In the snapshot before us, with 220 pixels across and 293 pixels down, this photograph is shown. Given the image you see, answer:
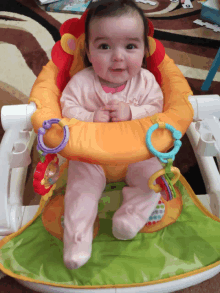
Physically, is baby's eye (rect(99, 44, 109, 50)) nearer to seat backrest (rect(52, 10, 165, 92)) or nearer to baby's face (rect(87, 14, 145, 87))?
baby's face (rect(87, 14, 145, 87))

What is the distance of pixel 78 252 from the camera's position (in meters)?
0.57

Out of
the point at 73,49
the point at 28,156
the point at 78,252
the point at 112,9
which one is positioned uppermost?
the point at 112,9

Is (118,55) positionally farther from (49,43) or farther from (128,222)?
(49,43)

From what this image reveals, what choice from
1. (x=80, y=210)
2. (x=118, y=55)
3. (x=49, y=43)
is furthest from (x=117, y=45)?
(x=49, y=43)

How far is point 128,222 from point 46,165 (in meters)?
0.24

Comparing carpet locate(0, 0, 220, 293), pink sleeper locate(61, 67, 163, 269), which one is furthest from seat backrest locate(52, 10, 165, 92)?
carpet locate(0, 0, 220, 293)

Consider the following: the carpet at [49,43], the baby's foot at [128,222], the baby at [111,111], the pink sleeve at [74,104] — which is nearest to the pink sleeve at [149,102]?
the baby at [111,111]

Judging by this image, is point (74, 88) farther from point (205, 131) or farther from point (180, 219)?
point (180, 219)

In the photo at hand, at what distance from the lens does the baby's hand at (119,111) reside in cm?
67

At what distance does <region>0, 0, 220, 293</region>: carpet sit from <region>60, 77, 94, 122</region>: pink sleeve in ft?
1.39

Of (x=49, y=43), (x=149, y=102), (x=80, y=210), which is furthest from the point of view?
(x=49, y=43)

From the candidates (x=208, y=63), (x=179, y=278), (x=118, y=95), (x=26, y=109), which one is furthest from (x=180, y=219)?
(x=208, y=63)

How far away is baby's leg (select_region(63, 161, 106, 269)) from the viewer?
574 mm

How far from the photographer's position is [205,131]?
2.19ft
